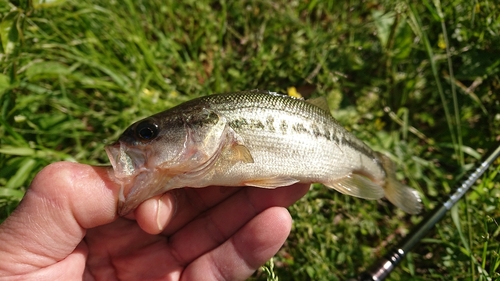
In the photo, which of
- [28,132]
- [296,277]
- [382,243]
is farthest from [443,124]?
[28,132]

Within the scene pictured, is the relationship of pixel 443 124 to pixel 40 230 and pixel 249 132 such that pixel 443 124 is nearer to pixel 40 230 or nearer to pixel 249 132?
pixel 249 132

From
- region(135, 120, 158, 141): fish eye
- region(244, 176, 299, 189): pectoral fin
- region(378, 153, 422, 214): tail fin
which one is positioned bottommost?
region(378, 153, 422, 214): tail fin

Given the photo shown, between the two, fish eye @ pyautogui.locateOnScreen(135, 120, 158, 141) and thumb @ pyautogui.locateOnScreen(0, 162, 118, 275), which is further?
fish eye @ pyautogui.locateOnScreen(135, 120, 158, 141)

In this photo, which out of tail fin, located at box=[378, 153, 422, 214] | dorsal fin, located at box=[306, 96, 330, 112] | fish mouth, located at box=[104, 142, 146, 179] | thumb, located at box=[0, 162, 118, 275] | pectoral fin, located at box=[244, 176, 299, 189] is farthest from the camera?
tail fin, located at box=[378, 153, 422, 214]

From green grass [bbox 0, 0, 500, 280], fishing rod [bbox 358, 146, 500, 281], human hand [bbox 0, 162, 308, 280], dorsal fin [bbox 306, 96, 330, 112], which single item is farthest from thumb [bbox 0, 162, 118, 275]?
fishing rod [bbox 358, 146, 500, 281]

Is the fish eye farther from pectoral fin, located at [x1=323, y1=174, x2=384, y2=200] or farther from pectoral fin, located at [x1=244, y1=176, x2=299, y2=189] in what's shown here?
pectoral fin, located at [x1=323, y1=174, x2=384, y2=200]

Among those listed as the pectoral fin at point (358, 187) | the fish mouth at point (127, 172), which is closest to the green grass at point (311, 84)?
the pectoral fin at point (358, 187)

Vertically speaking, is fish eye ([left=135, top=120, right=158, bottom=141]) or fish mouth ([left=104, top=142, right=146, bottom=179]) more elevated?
fish eye ([left=135, top=120, right=158, bottom=141])

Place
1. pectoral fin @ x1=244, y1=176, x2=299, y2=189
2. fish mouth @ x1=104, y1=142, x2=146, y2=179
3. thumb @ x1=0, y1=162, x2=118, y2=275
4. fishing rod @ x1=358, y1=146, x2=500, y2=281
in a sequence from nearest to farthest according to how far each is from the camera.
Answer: thumb @ x1=0, y1=162, x2=118, y2=275 < fish mouth @ x1=104, y1=142, x2=146, y2=179 < pectoral fin @ x1=244, y1=176, x2=299, y2=189 < fishing rod @ x1=358, y1=146, x2=500, y2=281
